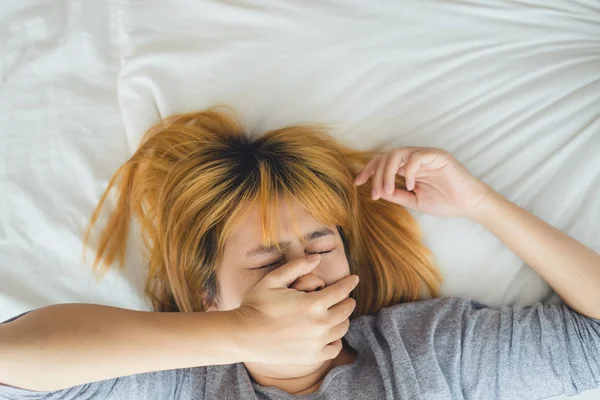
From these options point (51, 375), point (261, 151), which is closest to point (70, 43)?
point (261, 151)

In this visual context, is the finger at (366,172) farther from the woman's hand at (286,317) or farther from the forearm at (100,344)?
the forearm at (100,344)

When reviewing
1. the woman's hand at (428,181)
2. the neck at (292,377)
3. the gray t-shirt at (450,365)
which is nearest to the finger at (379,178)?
the woman's hand at (428,181)

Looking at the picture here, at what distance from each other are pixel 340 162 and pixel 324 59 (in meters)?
0.26

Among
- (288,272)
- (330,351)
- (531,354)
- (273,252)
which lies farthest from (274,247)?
(531,354)

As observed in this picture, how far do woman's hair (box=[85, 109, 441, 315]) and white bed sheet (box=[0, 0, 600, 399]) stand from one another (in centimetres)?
5

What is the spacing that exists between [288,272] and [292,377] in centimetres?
34

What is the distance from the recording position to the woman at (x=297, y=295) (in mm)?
1087

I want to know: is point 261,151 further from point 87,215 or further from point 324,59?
point 87,215

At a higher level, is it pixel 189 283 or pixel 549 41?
pixel 549 41

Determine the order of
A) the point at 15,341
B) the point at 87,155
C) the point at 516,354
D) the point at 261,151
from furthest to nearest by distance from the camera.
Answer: the point at 87,155 → the point at 261,151 → the point at 516,354 → the point at 15,341

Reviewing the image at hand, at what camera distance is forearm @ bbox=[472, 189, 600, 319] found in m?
1.28

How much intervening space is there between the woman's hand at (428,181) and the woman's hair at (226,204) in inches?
2.5

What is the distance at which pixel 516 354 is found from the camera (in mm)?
1271

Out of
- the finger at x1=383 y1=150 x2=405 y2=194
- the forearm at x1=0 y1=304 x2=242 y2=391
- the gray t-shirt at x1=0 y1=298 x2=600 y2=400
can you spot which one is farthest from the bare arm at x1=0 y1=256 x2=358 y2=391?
the finger at x1=383 y1=150 x2=405 y2=194
